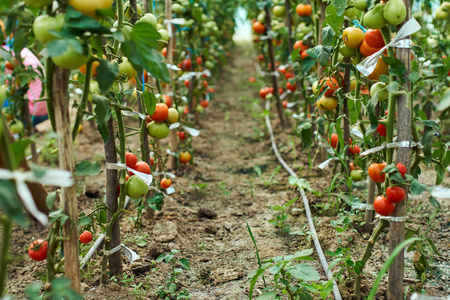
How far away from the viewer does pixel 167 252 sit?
191 centimetres

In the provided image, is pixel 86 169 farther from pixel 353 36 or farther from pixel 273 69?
pixel 273 69

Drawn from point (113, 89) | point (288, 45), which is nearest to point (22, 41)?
point (113, 89)

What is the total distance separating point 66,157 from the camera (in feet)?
3.56

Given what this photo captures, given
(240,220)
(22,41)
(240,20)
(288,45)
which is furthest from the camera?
(240,20)

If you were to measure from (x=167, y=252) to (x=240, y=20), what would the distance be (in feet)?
17.7

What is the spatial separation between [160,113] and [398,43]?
111cm

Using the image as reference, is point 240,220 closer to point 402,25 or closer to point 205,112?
point 402,25

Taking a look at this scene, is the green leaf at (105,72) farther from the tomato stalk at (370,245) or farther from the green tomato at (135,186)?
the tomato stalk at (370,245)

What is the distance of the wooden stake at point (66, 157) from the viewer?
1.07m

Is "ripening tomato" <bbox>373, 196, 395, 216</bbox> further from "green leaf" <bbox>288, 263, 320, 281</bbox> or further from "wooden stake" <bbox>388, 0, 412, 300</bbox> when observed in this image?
"green leaf" <bbox>288, 263, 320, 281</bbox>

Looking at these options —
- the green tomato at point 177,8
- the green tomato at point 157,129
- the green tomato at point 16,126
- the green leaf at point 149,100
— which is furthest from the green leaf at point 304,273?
the green tomato at point 177,8

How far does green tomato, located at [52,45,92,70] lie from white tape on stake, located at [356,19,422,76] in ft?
3.00

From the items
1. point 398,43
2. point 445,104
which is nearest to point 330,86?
point 398,43

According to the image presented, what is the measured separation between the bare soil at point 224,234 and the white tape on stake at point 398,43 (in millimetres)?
733
